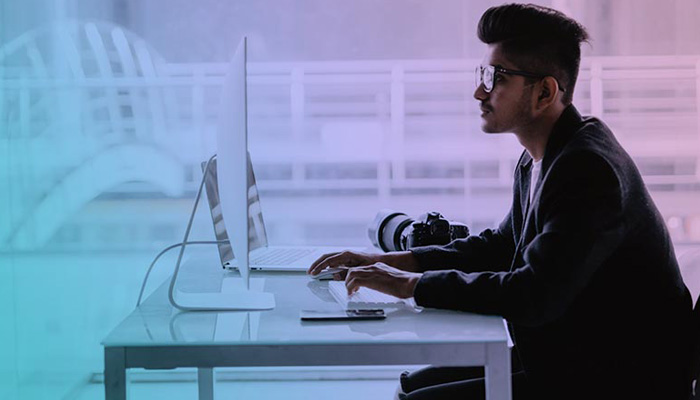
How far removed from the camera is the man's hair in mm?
1786

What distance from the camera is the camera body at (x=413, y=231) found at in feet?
7.09

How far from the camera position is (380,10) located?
11.2 ft

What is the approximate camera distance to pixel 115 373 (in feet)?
4.55

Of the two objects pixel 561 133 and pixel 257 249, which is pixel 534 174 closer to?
pixel 561 133

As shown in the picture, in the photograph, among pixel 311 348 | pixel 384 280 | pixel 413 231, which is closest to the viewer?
pixel 311 348

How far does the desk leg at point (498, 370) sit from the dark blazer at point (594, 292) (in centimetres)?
14

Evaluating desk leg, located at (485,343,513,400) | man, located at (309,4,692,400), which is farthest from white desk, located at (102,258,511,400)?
man, located at (309,4,692,400)

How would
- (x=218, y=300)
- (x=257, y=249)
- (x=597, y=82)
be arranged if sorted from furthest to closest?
(x=597, y=82) < (x=257, y=249) < (x=218, y=300)

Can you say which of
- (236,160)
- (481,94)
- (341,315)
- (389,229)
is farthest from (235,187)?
(389,229)

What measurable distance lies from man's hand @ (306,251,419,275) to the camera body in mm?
157

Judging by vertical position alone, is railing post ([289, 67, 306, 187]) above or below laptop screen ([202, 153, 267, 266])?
above

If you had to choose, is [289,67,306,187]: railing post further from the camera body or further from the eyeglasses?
the eyeglasses

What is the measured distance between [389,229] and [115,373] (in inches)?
42.7
